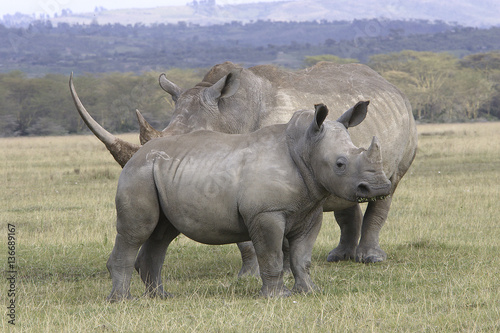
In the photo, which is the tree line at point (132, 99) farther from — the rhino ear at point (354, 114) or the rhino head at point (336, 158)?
the rhino head at point (336, 158)

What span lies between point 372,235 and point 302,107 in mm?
1791

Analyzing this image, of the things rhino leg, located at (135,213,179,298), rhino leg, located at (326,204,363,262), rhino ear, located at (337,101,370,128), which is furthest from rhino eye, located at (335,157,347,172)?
rhino leg, located at (326,204,363,262)

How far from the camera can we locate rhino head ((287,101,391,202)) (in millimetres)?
5543

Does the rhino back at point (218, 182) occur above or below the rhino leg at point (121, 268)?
above

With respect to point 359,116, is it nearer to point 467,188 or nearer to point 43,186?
point 467,188

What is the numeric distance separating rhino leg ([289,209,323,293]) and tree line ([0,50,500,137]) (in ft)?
138

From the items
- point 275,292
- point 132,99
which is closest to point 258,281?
point 275,292

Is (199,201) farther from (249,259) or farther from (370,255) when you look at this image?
(370,255)

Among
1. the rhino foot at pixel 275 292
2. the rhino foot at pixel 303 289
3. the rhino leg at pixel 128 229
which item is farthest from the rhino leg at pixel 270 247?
the rhino leg at pixel 128 229

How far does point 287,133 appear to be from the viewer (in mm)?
6047

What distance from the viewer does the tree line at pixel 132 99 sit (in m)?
51.1

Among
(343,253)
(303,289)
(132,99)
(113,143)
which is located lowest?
(132,99)

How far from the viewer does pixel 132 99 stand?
55.7 m

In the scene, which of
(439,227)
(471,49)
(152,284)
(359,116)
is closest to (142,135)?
(152,284)
